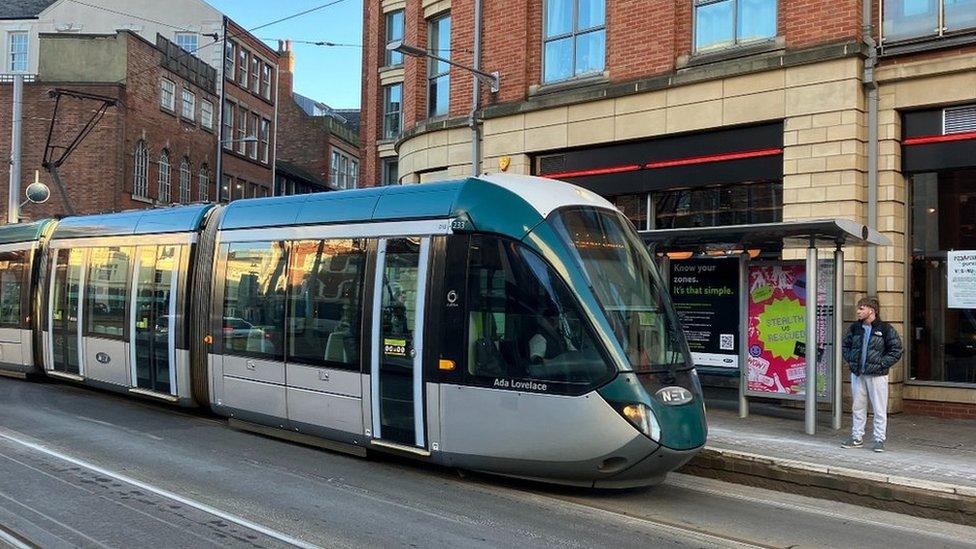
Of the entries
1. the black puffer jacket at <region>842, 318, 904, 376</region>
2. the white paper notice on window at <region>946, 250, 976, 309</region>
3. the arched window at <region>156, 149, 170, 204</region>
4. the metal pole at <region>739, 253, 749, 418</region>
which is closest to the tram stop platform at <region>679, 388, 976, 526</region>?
the metal pole at <region>739, 253, 749, 418</region>

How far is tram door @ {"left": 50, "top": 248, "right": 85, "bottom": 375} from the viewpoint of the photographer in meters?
13.1

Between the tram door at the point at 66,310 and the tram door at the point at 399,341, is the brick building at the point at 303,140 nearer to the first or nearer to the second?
the tram door at the point at 66,310

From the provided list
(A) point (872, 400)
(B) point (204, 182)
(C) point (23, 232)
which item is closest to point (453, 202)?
(A) point (872, 400)

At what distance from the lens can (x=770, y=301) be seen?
1172cm

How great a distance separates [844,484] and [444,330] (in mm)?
4141

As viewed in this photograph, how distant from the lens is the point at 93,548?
5.48 metres

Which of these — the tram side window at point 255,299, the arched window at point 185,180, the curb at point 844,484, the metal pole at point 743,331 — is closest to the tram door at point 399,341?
the tram side window at point 255,299

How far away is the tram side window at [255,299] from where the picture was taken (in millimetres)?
9484

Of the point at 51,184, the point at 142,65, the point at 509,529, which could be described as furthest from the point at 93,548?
the point at 142,65

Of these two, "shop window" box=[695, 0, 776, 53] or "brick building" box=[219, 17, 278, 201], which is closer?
"shop window" box=[695, 0, 776, 53]

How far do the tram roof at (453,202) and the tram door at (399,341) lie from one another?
375 millimetres

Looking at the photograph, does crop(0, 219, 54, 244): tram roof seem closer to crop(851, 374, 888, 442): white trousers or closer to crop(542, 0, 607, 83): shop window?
crop(542, 0, 607, 83): shop window

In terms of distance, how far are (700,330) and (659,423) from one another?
5803 millimetres

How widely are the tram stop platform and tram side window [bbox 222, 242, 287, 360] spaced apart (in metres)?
4.99
